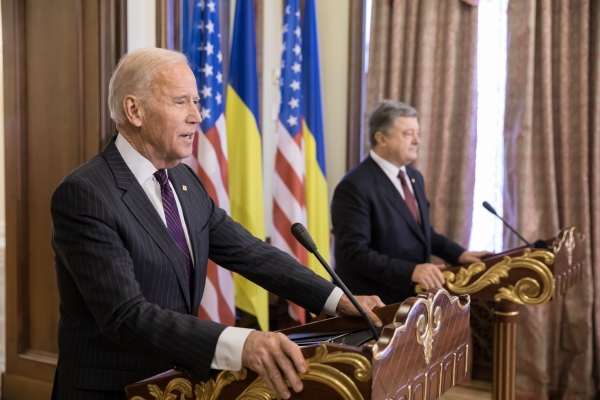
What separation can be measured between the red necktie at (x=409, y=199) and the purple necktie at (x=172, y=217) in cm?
182

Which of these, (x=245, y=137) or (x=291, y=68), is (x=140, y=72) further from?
(x=291, y=68)

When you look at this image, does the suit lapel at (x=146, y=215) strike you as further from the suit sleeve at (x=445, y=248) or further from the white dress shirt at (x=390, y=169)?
the suit sleeve at (x=445, y=248)

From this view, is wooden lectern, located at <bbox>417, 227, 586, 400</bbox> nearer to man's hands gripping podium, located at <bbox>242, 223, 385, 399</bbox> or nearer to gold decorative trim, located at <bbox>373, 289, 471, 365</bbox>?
gold decorative trim, located at <bbox>373, 289, 471, 365</bbox>

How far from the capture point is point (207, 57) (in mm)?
3957

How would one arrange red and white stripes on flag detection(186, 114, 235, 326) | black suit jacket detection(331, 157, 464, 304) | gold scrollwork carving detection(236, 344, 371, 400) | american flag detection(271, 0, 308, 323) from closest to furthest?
gold scrollwork carving detection(236, 344, 371, 400)
black suit jacket detection(331, 157, 464, 304)
red and white stripes on flag detection(186, 114, 235, 326)
american flag detection(271, 0, 308, 323)

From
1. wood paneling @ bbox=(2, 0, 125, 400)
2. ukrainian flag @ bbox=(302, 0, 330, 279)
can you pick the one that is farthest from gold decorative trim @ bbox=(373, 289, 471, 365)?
ukrainian flag @ bbox=(302, 0, 330, 279)

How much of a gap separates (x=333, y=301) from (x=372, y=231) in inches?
59.5

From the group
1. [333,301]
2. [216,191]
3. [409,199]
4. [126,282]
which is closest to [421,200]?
[409,199]

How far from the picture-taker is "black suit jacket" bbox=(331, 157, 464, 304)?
10.6 ft

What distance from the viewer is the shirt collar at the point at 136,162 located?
187cm

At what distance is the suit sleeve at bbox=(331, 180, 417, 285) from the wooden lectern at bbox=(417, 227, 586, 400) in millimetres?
234

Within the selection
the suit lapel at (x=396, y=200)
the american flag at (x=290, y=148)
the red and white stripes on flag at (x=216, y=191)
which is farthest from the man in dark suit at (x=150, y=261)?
the american flag at (x=290, y=148)

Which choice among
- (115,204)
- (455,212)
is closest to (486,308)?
(455,212)

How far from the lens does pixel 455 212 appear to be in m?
4.58
